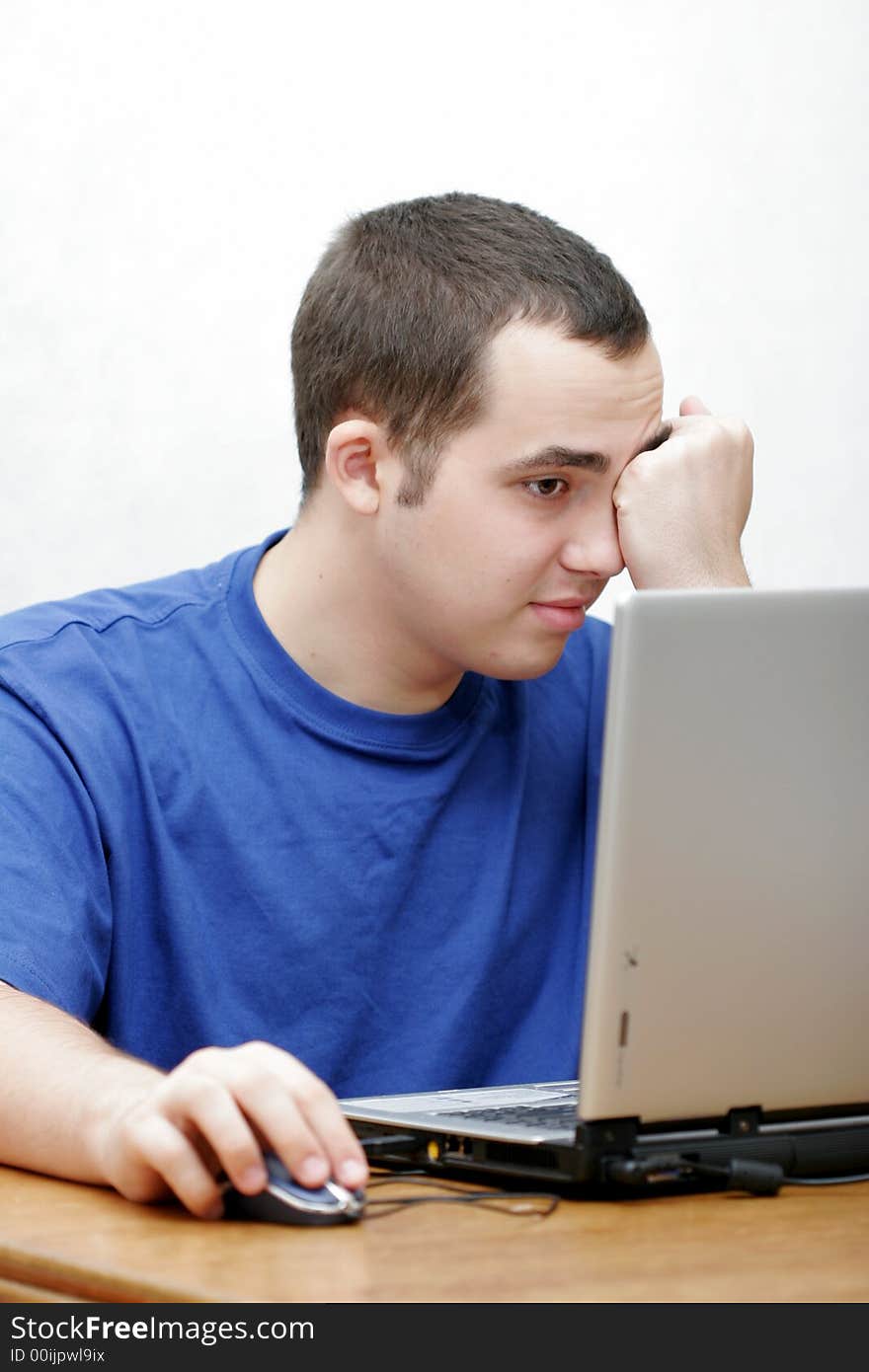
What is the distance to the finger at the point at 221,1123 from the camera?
73 centimetres

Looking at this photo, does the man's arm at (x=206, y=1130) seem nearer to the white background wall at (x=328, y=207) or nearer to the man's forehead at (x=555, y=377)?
the man's forehead at (x=555, y=377)

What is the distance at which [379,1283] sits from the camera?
65cm

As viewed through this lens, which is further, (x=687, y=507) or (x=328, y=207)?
(x=328, y=207)

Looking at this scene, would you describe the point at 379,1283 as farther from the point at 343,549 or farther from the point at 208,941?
the point at 343,549

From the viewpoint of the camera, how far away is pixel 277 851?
1.36 metres

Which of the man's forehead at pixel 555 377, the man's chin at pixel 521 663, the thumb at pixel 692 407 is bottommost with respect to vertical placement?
the man's chin at pixel 521 663

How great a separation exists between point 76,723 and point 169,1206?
0.55 metres

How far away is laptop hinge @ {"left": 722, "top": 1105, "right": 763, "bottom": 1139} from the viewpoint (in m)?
0.85

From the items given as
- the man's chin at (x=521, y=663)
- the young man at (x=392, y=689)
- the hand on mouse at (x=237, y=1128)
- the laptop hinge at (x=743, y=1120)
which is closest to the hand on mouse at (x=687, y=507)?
the young man at (x=392, y=689)

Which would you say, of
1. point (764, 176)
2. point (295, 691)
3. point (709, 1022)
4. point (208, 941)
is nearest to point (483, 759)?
point (295, 691)

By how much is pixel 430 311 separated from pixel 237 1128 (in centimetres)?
90

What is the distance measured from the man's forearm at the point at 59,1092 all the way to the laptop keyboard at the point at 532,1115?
0.19 meters

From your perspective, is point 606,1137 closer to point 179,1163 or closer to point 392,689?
point 179,1163

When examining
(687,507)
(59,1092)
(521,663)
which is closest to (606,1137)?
(59,1092)
